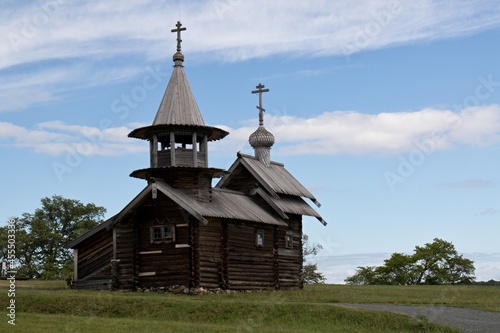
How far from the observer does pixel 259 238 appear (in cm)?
4284

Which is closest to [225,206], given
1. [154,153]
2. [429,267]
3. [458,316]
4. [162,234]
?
[162,234]

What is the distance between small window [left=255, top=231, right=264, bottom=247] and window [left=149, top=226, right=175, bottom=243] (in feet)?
19.4

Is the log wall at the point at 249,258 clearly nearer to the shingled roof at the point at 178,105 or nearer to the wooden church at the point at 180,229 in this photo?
the wooden church at the point at 180,229

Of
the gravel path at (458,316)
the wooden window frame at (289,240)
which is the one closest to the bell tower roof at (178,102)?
the wooden window frame at (289,240)

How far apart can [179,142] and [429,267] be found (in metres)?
41.6

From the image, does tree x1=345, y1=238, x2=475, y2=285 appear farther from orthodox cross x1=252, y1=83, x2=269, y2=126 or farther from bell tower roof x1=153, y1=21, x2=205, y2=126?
bell tower roof x1=153, y1=21, x2=205, y2=126

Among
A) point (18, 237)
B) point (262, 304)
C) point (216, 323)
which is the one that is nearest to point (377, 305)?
point (262, 304)

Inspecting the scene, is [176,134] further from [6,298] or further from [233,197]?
[6,298]

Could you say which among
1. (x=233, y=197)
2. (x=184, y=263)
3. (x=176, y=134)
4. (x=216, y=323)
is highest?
(x=176, y=134)

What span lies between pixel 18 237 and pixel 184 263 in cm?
3185

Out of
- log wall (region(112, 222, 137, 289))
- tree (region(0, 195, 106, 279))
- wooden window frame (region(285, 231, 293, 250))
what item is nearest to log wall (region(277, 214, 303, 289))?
wooden window frame (region(285, 231, 293, 250))

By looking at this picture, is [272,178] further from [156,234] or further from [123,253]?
[123,253]

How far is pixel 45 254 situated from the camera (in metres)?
67.3

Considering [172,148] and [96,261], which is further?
[96,261]
